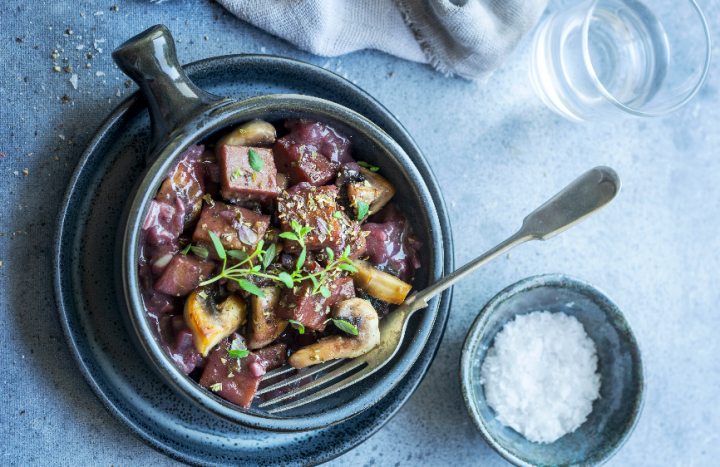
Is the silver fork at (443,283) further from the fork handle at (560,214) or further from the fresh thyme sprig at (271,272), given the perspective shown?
the fresh thyme sprig at (271,272)

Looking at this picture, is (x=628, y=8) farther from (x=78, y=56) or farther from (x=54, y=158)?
(x=54, y=158)

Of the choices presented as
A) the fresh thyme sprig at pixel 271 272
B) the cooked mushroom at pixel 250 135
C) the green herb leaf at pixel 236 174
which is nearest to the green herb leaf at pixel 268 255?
the fresh thyme sprig at pixel 271 272

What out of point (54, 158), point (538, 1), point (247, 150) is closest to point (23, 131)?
point (54, 158)

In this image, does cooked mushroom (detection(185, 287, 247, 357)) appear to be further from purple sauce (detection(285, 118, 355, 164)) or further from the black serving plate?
purple sauce (detection(285, 118, 355, 164))

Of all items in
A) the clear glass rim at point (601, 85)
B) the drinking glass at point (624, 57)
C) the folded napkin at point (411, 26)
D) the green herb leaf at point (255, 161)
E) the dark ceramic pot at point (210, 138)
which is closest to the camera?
the dark ceramic pot at point (210, 138)

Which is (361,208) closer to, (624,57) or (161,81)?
(161,81)
